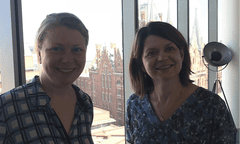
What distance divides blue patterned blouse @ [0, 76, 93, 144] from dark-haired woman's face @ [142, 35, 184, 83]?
2.07 feet

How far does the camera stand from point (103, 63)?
2859 mm

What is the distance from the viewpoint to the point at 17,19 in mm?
1847

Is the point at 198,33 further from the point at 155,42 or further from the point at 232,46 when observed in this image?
the point at 155,42

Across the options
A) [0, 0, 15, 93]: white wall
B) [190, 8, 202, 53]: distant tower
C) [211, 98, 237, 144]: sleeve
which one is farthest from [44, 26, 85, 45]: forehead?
[190, 8, 202, 53]: distant tower

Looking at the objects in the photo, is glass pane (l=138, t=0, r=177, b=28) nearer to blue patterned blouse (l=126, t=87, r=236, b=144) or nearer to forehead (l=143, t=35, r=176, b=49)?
forehead (l=143, t=35, r=176, b=49)

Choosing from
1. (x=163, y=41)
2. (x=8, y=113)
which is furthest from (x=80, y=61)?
(x=163, y=41)

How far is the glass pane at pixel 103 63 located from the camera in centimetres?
250

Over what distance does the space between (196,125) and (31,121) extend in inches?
40.1

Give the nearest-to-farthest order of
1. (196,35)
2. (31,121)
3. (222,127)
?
1. (31,121)
2. (222,127)
3. (196,35)

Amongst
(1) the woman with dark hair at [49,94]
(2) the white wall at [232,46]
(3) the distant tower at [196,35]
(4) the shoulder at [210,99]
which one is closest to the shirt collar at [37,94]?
(1) the woman with dark hair at [49,94]

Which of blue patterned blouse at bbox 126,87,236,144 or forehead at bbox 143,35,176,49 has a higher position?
forehead at bbox 143,35,176,49

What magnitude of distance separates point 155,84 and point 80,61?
71 cm

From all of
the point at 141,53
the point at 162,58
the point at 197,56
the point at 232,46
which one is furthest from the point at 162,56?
the point at 197,56

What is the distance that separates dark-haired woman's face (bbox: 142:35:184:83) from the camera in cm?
151
